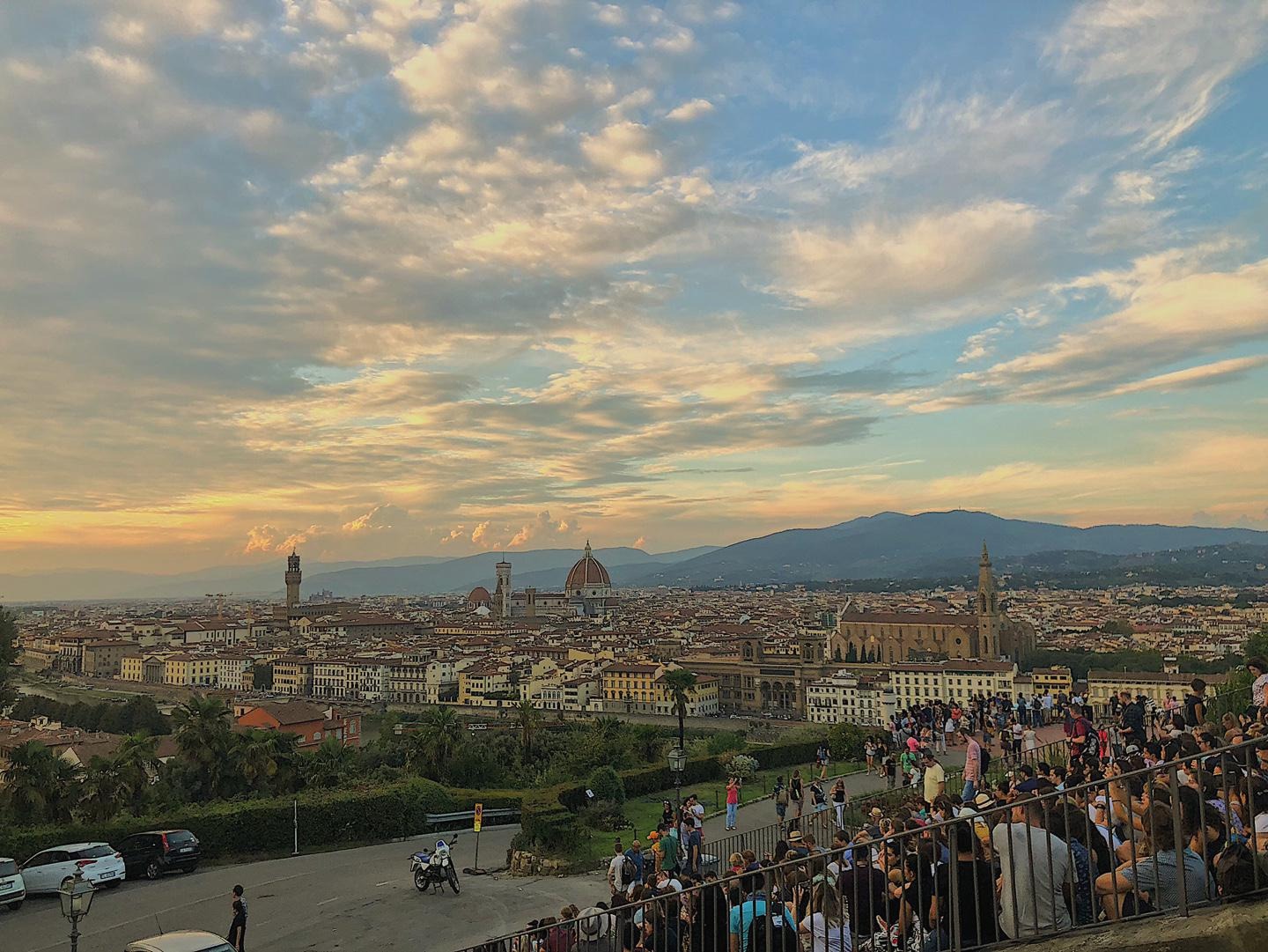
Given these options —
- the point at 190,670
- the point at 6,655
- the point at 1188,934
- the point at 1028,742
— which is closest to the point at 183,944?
the point at 1188,934

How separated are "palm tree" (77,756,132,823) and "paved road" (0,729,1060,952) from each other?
567 centimetres

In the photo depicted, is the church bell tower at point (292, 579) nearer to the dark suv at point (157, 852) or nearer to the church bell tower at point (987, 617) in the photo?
the church bell tower at point (987, 617)

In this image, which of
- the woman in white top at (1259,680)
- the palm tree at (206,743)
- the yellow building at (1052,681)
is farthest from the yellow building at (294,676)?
the woman in white top at (1259,680)

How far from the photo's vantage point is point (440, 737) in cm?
3022

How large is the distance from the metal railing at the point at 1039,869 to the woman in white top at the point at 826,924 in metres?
0.01

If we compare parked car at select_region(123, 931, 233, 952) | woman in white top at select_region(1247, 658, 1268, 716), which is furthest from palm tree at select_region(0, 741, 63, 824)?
woman in white top at select_region(1247, 658, 1268, 716)

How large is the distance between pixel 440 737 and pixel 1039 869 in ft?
88.8

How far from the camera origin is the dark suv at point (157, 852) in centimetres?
1811

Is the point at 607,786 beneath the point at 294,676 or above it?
above

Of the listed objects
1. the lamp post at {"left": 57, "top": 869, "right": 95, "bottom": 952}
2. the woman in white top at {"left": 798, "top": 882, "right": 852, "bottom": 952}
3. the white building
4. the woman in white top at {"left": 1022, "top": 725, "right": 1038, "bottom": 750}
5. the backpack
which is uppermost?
the woman in white top at {"left": 798, "top": 882, "right": 852, "bottom": 952}

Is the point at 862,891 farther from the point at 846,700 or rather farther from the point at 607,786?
the point at 846,700

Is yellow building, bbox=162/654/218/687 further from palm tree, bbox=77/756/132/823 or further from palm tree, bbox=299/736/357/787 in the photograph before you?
palm tree, bbox=77/756/132/823

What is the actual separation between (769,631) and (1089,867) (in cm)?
13147

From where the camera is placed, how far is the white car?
652 inches
